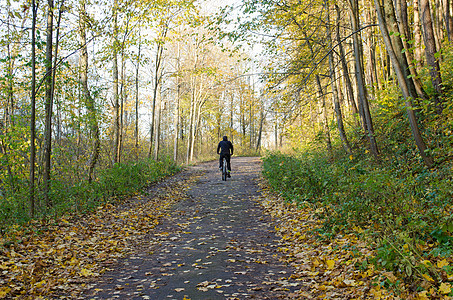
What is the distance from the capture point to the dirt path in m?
4.41

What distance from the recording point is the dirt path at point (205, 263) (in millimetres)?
4414

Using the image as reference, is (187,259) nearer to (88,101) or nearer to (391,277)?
(391,277)

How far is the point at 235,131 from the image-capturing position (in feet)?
149

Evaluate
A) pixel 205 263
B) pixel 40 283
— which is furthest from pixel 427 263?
pixel 40 283

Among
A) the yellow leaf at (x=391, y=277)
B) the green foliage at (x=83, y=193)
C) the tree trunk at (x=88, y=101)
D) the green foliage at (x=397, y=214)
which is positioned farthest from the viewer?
the tree trunk at (x=88, y=101)

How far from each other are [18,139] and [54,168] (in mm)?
1541

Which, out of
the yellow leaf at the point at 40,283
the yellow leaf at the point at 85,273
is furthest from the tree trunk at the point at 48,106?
the yellow leaf at the point at 40,283

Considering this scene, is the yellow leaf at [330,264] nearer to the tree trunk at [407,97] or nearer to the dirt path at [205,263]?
the dirt path at [205,263]

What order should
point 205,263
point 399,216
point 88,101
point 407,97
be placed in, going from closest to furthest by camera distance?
point 399,216 < point 205,263 < point 407,97 < point 88,101

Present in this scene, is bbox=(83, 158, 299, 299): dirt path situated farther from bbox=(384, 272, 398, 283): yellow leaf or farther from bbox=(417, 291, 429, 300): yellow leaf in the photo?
bbox=(417, 291, 429, 300): yellow leaf

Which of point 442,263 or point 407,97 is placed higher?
point 407,97

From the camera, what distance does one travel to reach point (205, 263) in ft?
18.0

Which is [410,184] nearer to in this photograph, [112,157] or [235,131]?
[112,157]

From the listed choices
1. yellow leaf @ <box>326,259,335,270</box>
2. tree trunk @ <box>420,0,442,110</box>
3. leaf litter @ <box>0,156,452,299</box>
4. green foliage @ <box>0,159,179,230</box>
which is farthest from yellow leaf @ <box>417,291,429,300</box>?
green foliage @ <box>0,159,179,230</box>
